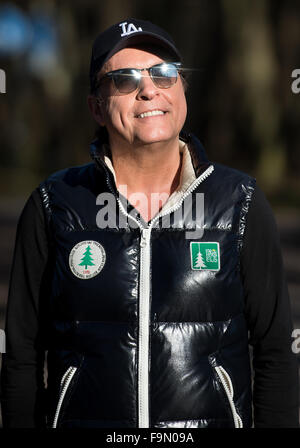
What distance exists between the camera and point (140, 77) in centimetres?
241

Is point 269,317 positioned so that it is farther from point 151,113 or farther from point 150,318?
point 151,113

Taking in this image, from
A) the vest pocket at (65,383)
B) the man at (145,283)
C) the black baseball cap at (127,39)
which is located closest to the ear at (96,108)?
the man at (145,283)

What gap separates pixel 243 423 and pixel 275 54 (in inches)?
682

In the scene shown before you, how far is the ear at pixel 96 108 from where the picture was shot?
2537 millimetres

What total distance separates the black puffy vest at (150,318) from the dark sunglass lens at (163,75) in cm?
29

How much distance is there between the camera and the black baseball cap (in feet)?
7.79

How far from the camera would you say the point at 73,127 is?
22.9 metres

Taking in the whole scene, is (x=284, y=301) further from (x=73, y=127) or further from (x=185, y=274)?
(x=73, y=127)

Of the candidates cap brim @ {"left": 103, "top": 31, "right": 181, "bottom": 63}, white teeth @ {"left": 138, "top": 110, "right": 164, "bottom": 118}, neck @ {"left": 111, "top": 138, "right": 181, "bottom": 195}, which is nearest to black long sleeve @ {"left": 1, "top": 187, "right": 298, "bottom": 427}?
neck @ {"left": 111, "top": 138, "right": 181, "bottom": 195}

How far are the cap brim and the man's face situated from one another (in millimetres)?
26

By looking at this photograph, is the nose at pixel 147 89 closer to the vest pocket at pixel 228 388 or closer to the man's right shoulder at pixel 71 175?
the man's right shoulder at pixel 71 175

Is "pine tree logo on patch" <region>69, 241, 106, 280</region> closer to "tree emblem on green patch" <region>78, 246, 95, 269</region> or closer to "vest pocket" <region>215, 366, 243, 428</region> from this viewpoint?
"tree emblem on green patch" <region>78, 246, 95, 269</region>

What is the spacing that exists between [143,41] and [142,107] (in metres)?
0.21

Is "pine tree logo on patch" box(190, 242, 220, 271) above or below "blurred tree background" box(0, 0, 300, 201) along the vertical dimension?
below
